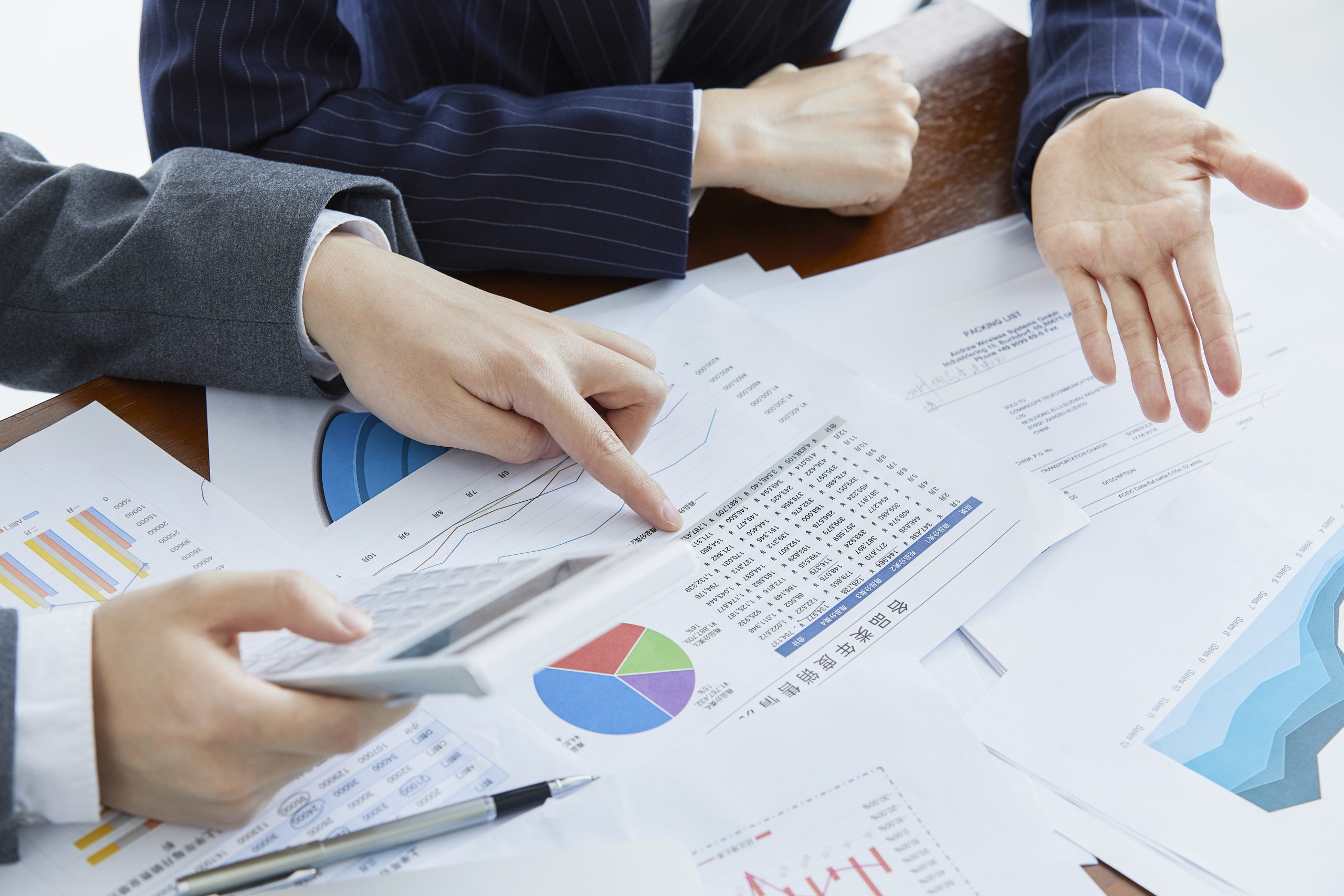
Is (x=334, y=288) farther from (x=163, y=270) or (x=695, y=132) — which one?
(x=695, y=132)

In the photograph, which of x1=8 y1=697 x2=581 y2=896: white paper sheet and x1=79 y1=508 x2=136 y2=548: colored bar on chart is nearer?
x1=8 y1=697 x2=581 y2=896: white paper sheet

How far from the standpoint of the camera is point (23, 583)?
1.90 feet

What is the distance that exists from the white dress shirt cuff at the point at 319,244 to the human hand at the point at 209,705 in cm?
25

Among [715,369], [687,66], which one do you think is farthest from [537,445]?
[687,66]

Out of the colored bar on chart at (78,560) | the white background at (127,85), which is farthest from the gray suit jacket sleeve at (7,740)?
the white background at (127,85)

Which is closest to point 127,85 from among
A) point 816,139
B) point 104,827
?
point 816,139

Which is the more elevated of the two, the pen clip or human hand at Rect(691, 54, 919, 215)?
human hand at Rect(691, 54, 919, 215)

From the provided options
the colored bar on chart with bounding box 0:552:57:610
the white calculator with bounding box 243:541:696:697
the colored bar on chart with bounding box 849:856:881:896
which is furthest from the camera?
the colored bar on chart with bounding box 0:552:57:610

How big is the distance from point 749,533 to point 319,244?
36 centimetres

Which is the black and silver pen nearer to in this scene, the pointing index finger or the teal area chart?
the pointing index finger

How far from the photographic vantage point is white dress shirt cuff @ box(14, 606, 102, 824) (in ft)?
1.50

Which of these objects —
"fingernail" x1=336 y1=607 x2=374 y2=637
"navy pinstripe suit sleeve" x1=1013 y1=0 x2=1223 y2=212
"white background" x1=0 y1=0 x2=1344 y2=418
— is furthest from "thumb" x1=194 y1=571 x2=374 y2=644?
"white background" x1=0 y1=0 x2=1344 y2=418

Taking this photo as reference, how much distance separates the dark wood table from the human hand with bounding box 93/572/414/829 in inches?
8.7

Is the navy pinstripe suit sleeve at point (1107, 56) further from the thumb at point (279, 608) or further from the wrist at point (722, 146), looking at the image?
the thumb at point (279, 608)
